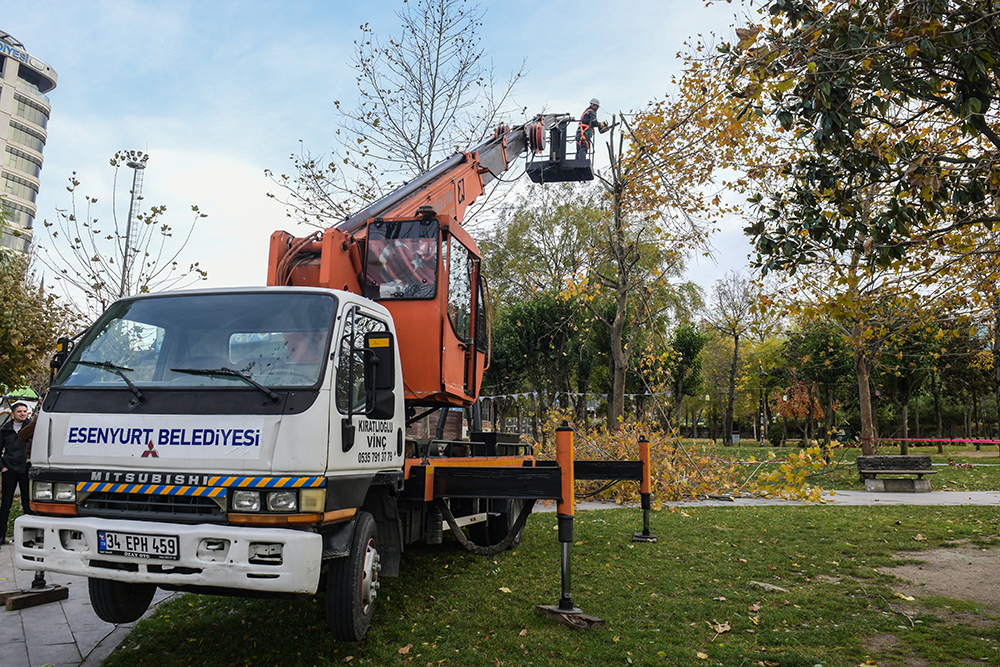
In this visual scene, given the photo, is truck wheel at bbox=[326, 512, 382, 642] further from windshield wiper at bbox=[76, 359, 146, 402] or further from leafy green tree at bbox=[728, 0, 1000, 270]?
leafy green tree at bbox=[728, 0, 1000, 270]

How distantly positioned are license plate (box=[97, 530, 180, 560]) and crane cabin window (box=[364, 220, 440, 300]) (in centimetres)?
291

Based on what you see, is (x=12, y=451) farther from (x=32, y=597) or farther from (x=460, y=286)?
(x=460, y=286)

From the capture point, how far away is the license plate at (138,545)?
3928 mm

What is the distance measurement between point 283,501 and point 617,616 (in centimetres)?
305

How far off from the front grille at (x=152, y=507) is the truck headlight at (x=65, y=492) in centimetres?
8

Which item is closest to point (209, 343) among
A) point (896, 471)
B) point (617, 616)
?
point (617, 616)

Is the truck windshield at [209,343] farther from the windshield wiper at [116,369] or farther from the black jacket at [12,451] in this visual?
the black jacket at [12,451]

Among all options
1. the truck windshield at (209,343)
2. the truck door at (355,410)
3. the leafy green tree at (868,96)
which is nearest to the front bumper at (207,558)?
the truck door at (355,410)

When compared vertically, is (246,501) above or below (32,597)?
above

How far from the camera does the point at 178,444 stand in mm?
4141

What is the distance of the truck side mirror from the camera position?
4.55m

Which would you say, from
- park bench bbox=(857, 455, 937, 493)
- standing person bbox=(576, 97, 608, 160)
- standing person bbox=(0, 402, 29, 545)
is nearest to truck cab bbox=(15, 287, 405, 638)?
standing person bbox=(0, 402, 29, 545)

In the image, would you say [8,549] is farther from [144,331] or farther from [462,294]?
[462,294]

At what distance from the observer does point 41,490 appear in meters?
4.34
